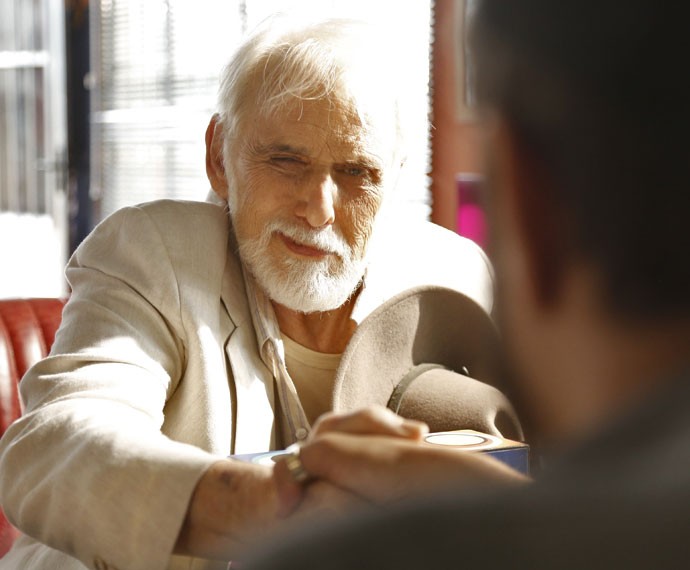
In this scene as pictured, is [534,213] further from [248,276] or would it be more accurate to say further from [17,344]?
[17,344]

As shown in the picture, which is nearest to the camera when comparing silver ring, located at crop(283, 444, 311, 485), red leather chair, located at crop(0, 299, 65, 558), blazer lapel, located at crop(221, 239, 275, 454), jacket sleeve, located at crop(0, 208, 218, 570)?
silver ring, located at crop(283, 444, 311, 485)

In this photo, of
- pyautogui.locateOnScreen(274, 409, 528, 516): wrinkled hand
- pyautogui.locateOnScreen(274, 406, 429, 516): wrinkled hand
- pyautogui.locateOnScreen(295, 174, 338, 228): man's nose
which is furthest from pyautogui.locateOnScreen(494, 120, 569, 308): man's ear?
pyautogui.locateOnScreen(295, 174, 338, 228): man's nose

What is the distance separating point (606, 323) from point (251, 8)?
3.68 m

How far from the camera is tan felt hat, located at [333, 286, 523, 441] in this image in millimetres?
1240

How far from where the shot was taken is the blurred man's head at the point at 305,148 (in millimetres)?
1400

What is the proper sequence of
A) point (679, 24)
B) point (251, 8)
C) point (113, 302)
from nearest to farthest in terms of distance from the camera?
point (679, 24)
point (113, 302)
point (251, 8)

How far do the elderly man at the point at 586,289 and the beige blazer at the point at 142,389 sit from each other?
63 centimetres

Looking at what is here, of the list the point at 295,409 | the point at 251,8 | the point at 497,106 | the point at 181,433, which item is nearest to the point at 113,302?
the point at 181,433

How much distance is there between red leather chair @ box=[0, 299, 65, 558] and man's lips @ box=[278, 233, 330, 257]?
2.52 ft

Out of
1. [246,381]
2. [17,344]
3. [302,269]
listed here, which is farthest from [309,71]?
[17,344]

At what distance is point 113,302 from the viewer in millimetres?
1317

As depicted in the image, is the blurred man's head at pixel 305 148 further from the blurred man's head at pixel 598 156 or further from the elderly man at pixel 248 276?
the blurred man's head at pixel 598 156

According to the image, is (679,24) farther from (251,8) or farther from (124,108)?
(124,108)

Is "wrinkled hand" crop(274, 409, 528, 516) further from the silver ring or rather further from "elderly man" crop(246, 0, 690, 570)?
"elderly man" crop(246, 0, 690, 570)
